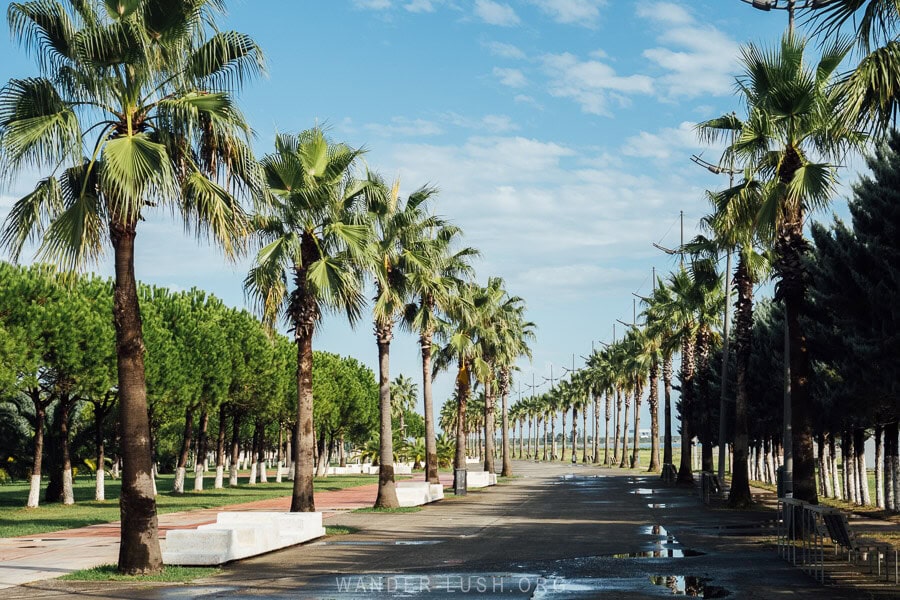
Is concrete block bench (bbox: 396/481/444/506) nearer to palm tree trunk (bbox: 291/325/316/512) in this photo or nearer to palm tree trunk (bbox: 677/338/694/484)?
palm tree trunk (bbox: 291/325/316/512)

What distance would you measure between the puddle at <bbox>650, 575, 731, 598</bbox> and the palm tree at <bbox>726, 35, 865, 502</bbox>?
24.3ft

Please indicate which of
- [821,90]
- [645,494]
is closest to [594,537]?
[821,90]

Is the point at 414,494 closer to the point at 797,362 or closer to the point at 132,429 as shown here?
the point at 797,362

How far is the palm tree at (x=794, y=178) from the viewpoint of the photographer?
22.5m

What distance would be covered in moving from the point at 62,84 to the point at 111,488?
47.3 meters

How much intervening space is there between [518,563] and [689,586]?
430 centimetres

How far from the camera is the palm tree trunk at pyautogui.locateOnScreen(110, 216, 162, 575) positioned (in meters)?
16.1

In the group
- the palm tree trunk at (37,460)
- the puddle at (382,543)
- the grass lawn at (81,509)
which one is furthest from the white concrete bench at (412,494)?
the puddle at (382,543)

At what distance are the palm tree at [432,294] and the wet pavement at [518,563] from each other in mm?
9120

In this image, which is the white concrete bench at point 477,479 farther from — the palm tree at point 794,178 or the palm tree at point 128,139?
the palm tree at point 128,139

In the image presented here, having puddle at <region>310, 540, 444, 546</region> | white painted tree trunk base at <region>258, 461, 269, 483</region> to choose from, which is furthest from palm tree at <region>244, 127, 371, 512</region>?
white painted tree trunk base at <region>258, 461, 269, 483</region>

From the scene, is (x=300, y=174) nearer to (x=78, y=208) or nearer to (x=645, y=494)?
(x=78, y=208)

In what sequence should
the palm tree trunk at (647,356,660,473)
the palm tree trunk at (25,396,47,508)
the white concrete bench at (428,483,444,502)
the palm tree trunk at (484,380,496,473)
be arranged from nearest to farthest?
the palm tree trunk at (25,396,47,508) < the white concrete bench at (428,483,444,502) < the palm tree trunk at (484,380,496,473) < the palm tree trunk at (647,356,660,473)

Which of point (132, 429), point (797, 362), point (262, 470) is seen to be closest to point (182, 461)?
point (262, 470)
